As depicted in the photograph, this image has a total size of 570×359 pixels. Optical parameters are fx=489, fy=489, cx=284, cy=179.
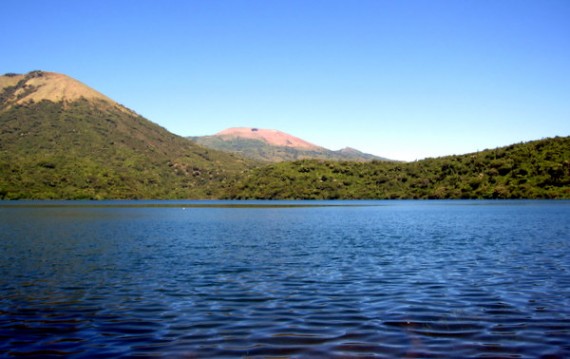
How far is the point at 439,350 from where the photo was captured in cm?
1451

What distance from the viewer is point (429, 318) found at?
1841cm

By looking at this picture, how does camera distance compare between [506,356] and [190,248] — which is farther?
[190,248]

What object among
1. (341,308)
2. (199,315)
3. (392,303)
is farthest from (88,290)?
(392,303)

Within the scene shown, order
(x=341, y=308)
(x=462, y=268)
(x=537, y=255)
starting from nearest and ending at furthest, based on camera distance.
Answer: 1. (x=341, y=308)
2. (x=462, y=268)
3. (x=537, y=255)

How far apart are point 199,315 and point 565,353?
501 inches

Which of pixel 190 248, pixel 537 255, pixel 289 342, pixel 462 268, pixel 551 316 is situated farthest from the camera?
pixel 190 248

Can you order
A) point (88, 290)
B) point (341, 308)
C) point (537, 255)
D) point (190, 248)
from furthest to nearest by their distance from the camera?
point (190, 248) < point (537, 255) < point (88, 290) < point (341, 308)

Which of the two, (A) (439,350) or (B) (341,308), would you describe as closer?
(A) (439,350)

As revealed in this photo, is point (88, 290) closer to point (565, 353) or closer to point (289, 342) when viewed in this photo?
point (289, 342)

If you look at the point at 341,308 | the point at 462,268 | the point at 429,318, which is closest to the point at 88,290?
the point at 341,308

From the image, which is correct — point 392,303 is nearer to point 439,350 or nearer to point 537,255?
point 439,350

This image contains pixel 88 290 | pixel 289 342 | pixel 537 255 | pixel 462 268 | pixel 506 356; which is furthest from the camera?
pixel 537 255

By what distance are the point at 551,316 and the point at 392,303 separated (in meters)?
6.06

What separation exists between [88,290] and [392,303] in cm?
1530
